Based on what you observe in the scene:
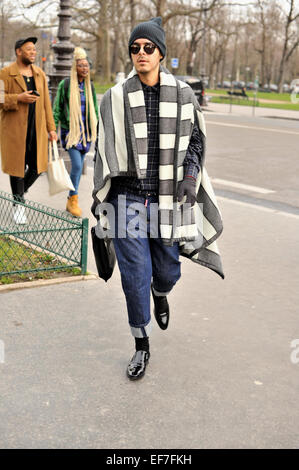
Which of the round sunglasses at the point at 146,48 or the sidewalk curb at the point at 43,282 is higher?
the round sunglasses at the point at 146,48

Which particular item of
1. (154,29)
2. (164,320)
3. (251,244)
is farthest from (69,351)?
(251,244)

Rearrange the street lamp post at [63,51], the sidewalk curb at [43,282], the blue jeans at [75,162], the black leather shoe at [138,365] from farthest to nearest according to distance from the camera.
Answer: the street lamp post at [63,51] < the blue jeans at [75,162] < the sidewalk curb at [43,282] < the black leather shoe at [138,365]

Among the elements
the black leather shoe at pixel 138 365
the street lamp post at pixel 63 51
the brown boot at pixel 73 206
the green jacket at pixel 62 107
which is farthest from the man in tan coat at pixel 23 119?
the street lamp post at pixel 63 51

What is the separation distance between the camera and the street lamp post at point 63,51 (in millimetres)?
10367

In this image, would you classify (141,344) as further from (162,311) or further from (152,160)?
(152,160)

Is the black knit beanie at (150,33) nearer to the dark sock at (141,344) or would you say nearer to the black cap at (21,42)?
the dark sock at (141,344)

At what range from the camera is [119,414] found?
10.6ft

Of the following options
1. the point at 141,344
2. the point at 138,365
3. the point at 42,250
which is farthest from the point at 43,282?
the point at 138,365

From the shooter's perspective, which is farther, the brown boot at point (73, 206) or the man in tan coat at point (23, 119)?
the brown boot at point (73, 206)

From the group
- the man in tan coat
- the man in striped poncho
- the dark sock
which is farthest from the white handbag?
the dark sock

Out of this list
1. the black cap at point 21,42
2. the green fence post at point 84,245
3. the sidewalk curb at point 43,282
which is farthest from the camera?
the black cap at point 21,42

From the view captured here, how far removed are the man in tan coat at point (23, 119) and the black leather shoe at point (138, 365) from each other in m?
3.24

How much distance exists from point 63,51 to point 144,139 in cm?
749

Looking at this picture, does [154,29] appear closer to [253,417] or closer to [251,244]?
[253,417]
